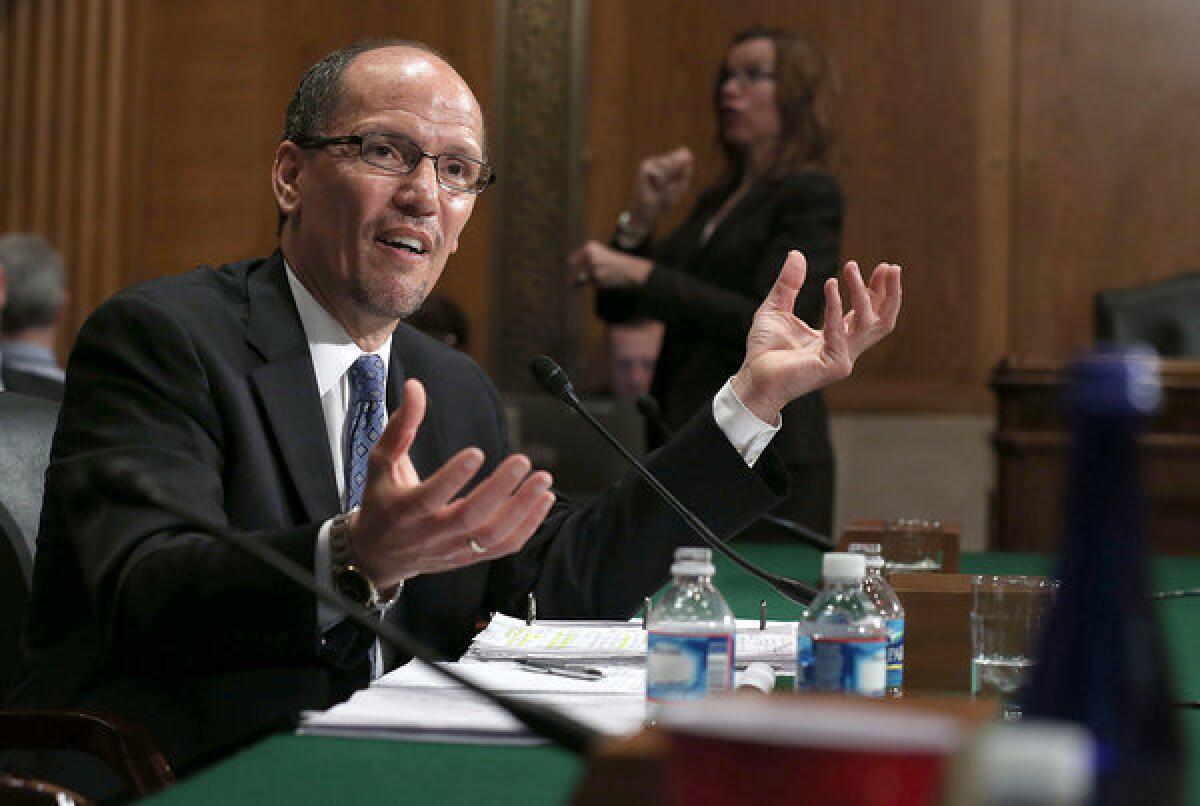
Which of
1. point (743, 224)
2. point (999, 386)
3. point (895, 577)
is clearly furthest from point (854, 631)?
point (999, 386)

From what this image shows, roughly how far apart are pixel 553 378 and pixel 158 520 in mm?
504

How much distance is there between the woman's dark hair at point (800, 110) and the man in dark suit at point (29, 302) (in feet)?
6.27

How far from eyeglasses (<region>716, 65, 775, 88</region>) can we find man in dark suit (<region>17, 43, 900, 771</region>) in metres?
1.72

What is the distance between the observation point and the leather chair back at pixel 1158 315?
5109 mm

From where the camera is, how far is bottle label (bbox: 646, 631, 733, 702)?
43.7 inches

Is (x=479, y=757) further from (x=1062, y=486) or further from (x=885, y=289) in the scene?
(x=885, y=289)

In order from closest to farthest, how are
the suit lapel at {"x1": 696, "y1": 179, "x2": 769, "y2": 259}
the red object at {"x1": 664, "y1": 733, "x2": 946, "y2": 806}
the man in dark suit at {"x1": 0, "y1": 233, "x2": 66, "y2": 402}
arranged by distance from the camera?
1. the red object at {"x1": 664, "y1": 733, "x2": 946, "y2": 806}
2. the suit lapel at {"x1": 696, "y1": 179, "x2": 769, "y2": 259}
3. the man in dark suit at {"x1": 0, "y1": 233, "x2": 66, "y2": 402}

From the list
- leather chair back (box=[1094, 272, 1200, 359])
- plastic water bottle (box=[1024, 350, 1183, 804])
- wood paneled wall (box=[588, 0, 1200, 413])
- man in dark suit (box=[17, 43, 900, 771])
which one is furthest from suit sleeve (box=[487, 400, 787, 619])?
wood paneled wall (box=[588, 0, 1200, 413])

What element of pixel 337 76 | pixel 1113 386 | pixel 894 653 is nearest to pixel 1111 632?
pixel 1113 386

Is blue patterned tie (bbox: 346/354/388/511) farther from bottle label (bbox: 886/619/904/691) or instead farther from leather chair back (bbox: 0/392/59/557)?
bottle label (bbox: 886/619/904/691)

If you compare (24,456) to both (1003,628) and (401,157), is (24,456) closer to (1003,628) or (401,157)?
(401,157)

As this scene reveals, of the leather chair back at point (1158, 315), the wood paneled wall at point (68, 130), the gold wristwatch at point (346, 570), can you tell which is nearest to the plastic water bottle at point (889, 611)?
the gold wristwatch at point (346, 570)

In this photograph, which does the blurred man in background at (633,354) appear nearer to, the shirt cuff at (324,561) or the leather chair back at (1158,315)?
the leather chair back at (1158,315)

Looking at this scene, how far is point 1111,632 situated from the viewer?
2.13 ft
